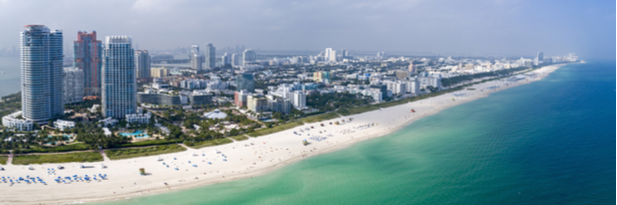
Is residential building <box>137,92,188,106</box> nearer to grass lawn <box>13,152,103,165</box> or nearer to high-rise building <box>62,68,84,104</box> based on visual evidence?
high-rise building <box>62,68,84,104</box>

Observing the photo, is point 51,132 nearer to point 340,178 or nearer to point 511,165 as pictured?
point 340,178

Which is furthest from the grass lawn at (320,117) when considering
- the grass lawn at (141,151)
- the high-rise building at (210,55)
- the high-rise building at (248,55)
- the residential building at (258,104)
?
the high-rise building at (248,55)

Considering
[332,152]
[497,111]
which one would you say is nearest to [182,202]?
[332,152]

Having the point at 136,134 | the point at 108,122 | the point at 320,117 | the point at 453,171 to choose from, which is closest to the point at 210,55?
the point at 320,117

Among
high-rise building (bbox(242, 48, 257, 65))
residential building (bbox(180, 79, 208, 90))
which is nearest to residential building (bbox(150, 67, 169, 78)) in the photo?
residential building (bbox(180, 79, 208, 90))

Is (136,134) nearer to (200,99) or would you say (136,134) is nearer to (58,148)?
(58,148)
